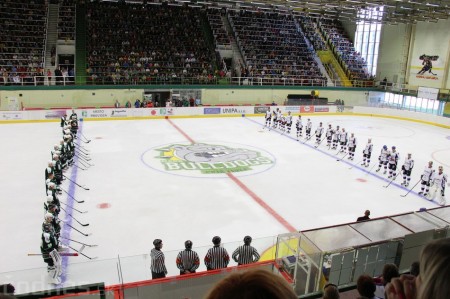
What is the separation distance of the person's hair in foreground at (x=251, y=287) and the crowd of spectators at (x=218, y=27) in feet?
112

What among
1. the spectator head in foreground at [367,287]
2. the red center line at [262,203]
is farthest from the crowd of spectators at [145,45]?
the spectator head in foreground at [367,287]

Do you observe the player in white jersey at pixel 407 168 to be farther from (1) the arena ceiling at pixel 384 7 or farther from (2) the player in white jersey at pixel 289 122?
(1) the arena ceiling at pixel 384 7

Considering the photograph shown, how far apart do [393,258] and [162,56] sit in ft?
88.0

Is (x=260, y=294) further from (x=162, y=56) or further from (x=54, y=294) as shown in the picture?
(x=162, y=56)

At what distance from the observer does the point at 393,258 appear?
580 cm

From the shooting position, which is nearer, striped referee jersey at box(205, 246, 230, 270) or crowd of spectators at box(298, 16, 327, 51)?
striped referee jersey at box(205, 246, 230, 270)

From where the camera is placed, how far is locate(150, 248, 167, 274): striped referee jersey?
6.07 m

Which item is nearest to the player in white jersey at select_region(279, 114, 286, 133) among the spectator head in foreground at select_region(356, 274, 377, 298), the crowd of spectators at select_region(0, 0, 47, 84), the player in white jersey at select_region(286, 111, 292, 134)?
the player in white jersey at select_region(286, 111, 292, 134)

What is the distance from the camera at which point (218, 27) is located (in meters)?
35.3

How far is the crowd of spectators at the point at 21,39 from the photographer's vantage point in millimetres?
24797

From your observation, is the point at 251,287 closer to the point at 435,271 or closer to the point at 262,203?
the point at 435,271

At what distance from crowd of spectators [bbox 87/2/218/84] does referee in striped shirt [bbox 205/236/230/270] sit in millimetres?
22542

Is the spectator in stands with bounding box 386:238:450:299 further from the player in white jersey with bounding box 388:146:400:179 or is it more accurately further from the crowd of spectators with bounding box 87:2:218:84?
the crowd of spectators with bounding box 87:2:218:84

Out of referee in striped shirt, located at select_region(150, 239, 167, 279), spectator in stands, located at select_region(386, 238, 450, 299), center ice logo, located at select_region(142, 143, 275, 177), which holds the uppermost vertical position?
spectator in stands, located at select_region(386, 238, 450, 299)
